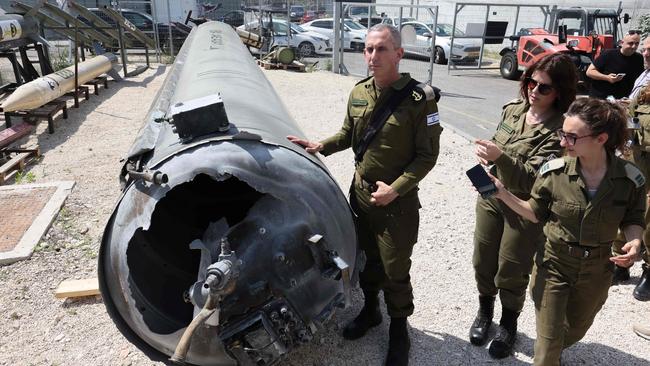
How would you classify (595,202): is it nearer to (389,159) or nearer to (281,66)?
(389,159)

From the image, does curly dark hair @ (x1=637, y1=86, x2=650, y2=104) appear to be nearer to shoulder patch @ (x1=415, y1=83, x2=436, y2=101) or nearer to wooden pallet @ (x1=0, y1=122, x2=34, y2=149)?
shoulder patch @ (x1=415, y1=83, x2=436, y2=101)

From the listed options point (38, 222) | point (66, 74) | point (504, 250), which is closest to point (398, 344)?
point (504, 250)

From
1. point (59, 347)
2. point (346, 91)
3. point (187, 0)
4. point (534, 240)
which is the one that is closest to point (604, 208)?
point (534, 240)

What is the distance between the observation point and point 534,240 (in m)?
2.80

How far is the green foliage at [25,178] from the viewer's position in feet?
18.8

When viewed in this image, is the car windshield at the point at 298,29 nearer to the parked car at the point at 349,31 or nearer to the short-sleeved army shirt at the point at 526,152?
the parked car at the point at 349,31

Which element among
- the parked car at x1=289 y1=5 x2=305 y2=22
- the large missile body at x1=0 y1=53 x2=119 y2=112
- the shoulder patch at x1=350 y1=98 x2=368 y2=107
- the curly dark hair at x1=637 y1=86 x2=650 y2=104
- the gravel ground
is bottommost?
the gravel ground

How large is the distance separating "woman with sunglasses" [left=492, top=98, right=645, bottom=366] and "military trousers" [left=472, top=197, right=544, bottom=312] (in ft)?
0.92

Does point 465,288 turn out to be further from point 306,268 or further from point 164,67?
point 164,67

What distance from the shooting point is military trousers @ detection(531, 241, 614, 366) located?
2.34 metres

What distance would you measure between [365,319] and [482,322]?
0.80 metres

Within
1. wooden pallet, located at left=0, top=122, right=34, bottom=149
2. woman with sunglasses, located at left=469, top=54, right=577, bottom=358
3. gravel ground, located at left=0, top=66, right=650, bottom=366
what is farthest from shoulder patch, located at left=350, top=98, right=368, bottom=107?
wooden pallet, located at left=0, top=122, right=34, bottom=149

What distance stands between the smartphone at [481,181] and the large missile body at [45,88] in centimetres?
765

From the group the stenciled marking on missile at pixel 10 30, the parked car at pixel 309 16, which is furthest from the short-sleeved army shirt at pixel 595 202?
the parked car at pixel 309 16
